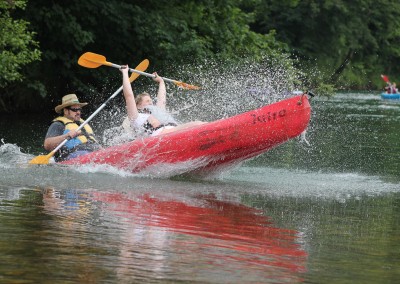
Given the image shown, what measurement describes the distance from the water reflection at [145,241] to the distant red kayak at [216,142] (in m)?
2.09

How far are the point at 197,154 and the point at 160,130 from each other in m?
0.67

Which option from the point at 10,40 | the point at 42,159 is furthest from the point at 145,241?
the point at 10,40

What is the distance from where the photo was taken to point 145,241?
23.5ft

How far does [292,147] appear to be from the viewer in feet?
60.0

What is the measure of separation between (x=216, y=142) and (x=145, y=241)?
15.3 feet

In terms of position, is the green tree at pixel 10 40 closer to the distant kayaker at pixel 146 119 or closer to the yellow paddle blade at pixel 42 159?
the yellow paddle blade at pixel 42 159

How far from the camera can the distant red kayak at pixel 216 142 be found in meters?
11.6

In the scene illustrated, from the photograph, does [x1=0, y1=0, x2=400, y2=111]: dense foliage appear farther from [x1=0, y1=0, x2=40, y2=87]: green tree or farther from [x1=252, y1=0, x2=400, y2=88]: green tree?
[x1=252, y1=0, x2=400, y2=88]: green tree

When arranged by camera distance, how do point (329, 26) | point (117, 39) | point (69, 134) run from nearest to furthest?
point (69, 134)
point (117, 39)
point (329, 26)

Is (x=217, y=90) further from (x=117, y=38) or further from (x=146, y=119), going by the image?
(x=146, y=119)

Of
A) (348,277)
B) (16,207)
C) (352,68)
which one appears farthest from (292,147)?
(352,68)

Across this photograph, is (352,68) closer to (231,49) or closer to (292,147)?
(231,49)

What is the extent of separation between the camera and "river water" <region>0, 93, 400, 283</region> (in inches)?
248

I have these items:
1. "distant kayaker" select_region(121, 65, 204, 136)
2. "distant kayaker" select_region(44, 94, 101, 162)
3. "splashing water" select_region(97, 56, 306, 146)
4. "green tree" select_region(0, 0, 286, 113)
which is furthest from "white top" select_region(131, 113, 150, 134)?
"green tree" select_region(0, 0, 286, 113)
